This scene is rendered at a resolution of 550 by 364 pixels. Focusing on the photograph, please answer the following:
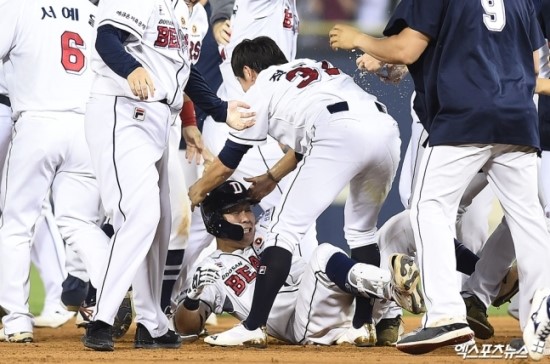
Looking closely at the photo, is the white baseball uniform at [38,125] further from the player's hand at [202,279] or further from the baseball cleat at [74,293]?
the baseball cleat at [74,293]

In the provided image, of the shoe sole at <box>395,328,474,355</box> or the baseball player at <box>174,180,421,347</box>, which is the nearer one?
the shoe sole at <box>395,328,474,355</box>

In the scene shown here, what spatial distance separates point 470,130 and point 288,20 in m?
2.81

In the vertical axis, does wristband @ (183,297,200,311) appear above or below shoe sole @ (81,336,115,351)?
below

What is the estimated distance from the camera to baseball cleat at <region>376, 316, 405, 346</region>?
18.5ft

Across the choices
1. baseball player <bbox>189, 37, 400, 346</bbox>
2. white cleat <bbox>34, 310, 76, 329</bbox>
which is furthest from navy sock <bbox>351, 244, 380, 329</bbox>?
white cleat <bbox>34, 310, 76, 329</bbox>

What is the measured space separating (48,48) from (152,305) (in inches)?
62.9

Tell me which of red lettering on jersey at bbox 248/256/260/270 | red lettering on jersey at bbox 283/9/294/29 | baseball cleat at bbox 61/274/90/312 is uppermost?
red lettering on jersey at bbox 283/9/294/29

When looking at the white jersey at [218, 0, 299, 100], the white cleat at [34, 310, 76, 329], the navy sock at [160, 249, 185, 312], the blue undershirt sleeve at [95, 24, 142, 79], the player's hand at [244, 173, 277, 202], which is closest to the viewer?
the blue undershirt sleeve at [95, 24, 142, 79]

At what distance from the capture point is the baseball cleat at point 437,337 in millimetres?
4520

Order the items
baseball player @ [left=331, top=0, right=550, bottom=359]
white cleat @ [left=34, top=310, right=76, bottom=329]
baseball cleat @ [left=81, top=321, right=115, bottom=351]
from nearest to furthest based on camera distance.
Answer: baseball player @ [left=331, top=0, right=550, bottom=359] < baseball cleat @ [left=81, top=321, right=115, bottom=351] < white cleat @ [left=34, top=310, right=76, bottom=329]

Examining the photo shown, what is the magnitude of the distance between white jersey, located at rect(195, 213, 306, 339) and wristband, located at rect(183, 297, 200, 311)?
0.13ft

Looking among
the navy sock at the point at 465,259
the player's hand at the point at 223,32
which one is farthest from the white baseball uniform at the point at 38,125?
the navy sock at the point at 465,259

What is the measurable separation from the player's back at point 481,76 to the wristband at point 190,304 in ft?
5.39

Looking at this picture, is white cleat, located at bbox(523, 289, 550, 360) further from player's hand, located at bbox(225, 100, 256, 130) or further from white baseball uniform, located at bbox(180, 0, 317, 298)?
white baseball uniform, located at bbox(180, 0, 317, 298)
